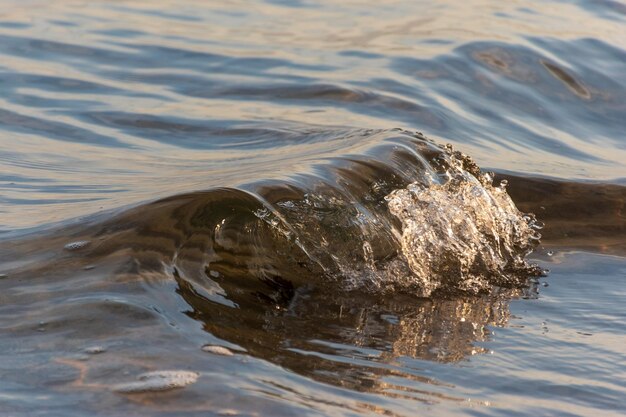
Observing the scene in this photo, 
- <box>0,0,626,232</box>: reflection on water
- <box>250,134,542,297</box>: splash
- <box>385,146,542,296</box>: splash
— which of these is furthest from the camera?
<box>0,0,626,232</box>: reflection on water

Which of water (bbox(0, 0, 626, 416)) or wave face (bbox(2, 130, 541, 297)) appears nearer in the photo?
water (bbox(0, 0, 626, 416))

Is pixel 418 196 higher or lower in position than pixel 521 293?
higher

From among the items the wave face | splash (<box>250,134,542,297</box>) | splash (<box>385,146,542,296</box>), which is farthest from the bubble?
splash (<box>385,146,542,296</box>)

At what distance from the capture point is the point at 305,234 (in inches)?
160

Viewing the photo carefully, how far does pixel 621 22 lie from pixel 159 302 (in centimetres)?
792

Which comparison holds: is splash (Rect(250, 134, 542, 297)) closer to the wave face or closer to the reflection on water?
the wave face

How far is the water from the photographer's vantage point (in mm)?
3086

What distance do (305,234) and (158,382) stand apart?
1.26m

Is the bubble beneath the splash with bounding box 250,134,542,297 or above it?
beneath

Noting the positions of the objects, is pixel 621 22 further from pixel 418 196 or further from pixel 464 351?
pixel 464 351

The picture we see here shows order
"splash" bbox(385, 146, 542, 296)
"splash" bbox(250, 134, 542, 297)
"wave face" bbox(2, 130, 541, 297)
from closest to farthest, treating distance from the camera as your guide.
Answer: "wave face" bbox(2, 130, 541, 297), "splash" bbox(250, 134, 542, 297), "splash" bbox(385, 146, 542, 296)

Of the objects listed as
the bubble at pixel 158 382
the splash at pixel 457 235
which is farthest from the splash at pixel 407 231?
the bubble at pixel 158 382

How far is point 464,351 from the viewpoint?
137 inches

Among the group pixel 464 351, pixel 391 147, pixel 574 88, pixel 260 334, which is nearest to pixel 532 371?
pixel 464 351
